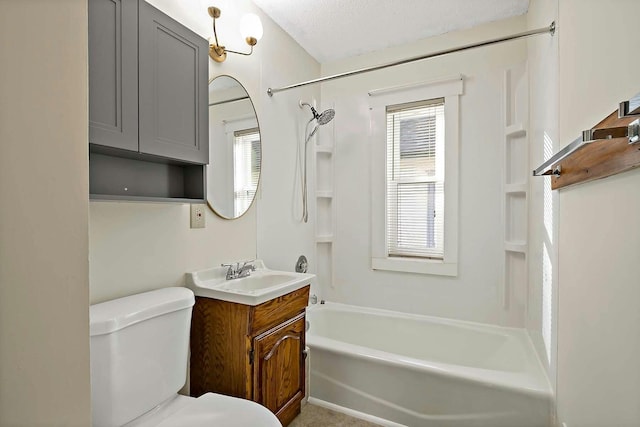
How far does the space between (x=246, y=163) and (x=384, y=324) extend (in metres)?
1.69

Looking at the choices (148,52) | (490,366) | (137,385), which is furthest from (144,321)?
(490,366)

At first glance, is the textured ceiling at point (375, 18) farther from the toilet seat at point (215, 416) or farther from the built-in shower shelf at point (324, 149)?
the toilet seat at point (215, 416)

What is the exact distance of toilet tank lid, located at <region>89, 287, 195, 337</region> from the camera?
111 cm

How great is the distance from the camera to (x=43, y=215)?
0.46 meters

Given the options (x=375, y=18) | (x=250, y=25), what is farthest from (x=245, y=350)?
(x=375, y=18)

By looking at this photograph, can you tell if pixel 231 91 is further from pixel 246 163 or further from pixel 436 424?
pixel 436 424

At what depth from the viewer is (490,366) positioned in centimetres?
228

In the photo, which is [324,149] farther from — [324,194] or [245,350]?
[245,350]

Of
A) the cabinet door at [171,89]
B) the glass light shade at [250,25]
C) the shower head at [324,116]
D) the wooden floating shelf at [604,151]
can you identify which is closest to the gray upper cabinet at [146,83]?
the cabinet door at [171,89]

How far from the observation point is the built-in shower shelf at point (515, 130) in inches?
88.4

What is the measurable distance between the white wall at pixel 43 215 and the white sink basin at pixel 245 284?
1.01 meters

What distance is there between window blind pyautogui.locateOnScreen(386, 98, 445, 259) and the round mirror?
118 cm

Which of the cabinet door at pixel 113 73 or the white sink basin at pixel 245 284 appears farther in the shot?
the white sink basin at pixel 245 284

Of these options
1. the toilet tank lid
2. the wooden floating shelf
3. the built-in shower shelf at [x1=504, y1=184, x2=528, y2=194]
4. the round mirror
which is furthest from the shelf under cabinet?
the built-in shower shelf at [x1=504, y1=184, x2=528, y2=194]
